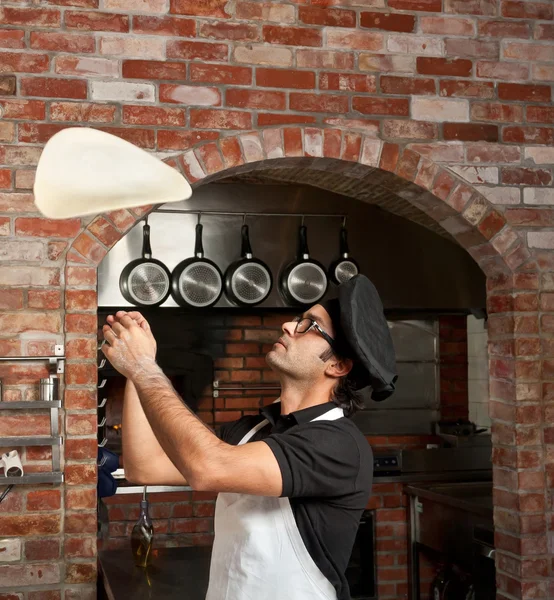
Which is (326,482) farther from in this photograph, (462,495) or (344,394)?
(462,495)

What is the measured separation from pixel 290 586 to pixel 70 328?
52.5 inches

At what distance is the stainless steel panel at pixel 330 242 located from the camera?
4.33m

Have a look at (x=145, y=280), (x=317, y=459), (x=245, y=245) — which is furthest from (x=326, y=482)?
(x=245, y=245)

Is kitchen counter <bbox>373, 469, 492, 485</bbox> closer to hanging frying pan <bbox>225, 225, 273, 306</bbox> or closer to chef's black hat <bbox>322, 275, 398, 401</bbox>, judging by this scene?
hanging frying pan <bbox>225, 225, 273, 306</bbox>

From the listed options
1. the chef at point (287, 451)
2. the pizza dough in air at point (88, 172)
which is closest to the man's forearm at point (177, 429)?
the chef at point (287, 451)

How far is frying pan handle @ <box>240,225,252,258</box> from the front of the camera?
4.24m

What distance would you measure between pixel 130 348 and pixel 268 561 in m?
0.57

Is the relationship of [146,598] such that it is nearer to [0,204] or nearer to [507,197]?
[0,204]

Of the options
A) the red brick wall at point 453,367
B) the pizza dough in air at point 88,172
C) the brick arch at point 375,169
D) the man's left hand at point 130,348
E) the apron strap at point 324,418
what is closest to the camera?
the pizza dough in air at point 88,172

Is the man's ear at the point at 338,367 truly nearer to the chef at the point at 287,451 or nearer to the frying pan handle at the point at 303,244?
the chef at the point at 287,451

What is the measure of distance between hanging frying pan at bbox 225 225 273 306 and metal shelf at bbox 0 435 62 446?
1.64 meters

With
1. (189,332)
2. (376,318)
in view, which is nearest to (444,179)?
(376,318)

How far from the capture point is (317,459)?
1759 mm

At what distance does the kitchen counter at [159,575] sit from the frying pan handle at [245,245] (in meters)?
1.46
